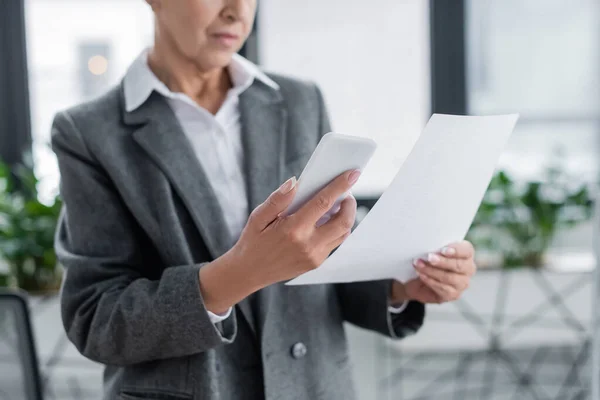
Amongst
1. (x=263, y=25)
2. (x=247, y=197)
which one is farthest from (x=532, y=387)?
(x=247, y=197)

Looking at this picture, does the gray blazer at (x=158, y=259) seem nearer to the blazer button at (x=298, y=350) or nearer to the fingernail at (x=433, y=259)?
the blazer button at (x=298, y=350)

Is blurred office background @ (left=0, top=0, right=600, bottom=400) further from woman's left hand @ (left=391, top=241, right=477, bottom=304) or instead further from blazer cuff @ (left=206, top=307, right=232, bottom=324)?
blazer cuff @ (left=206, top=307, right=232, bottom=324)

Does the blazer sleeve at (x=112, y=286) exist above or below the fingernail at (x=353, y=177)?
below

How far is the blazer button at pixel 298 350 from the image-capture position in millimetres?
1085

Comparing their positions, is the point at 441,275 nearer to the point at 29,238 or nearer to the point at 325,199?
the point at 325,199

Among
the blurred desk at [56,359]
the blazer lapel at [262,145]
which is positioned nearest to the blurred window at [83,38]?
the blurred desk at [56,359]

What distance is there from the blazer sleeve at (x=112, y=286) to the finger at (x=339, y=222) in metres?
0.19

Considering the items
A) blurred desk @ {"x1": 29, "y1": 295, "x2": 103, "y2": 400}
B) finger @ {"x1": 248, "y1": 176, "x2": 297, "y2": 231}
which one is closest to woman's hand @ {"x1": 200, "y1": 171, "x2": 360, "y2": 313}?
finger @ {"x1": 248, "y1": 176, "x2": 297, "y2": 231}

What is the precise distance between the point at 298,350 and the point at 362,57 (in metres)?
1.91

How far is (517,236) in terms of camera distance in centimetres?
260

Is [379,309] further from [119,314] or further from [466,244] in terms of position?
[119,314]

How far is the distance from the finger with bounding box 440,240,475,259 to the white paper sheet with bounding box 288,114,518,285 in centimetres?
1

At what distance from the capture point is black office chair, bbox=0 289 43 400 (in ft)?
4.12

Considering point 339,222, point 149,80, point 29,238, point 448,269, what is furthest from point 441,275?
point 29,238
